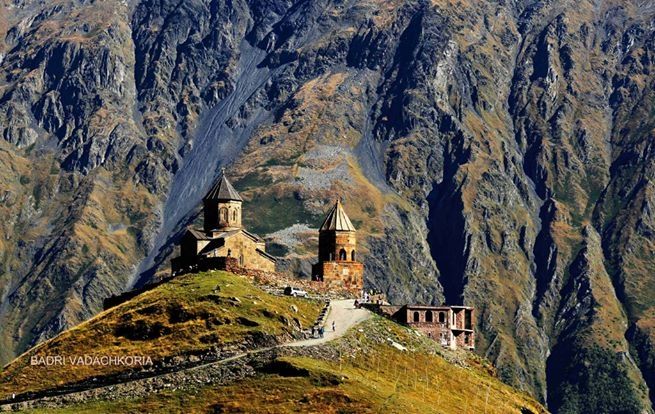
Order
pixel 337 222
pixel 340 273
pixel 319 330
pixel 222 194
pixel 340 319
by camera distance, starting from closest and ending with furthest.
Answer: pixel 319 330 < pixel 340 319 < pixel 340 273 < pixel 222 194 < pixel 337 222

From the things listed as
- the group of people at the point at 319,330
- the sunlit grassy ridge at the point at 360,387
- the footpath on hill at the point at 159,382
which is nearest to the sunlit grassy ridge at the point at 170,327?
the group of people at the point at 319,330

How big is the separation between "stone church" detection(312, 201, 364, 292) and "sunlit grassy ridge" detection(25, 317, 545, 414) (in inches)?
1231

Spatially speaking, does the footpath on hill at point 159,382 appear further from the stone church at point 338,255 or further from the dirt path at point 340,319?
the stone church at point 338,255

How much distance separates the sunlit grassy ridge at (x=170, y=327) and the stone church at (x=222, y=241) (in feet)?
60.8

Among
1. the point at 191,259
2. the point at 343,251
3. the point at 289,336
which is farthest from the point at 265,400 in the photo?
the point at 343,251

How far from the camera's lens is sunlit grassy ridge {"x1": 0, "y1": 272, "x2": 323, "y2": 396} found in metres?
134

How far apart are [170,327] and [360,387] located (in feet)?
87.0

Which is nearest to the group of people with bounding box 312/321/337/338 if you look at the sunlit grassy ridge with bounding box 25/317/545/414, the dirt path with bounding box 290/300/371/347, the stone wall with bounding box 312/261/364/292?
the dirt path with bounding box 290/300/371/347

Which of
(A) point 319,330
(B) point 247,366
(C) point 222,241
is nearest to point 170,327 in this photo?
(A) point 319,330

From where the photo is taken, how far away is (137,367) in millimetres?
130625

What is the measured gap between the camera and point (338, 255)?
7717 inches

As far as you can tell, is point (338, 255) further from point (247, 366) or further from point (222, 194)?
point (247, 366)

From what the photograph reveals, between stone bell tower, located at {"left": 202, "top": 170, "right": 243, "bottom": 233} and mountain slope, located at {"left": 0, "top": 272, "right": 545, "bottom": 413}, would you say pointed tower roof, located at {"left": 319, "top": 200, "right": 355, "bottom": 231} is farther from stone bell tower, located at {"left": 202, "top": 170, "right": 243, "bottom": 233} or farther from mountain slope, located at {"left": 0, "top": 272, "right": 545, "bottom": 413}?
mountain slope, located at {"left": 0, "top": 272, "right": 545, "bottom": 413}

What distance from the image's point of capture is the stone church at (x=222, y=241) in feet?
589
